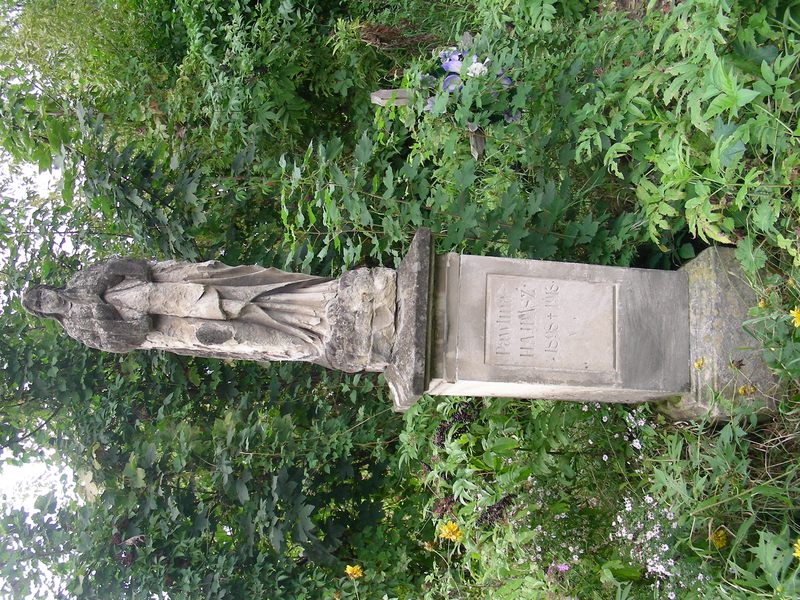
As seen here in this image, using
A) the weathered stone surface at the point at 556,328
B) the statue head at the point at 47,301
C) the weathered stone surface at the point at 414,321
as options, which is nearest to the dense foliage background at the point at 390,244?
the weathered stone surface at the point at 556,328

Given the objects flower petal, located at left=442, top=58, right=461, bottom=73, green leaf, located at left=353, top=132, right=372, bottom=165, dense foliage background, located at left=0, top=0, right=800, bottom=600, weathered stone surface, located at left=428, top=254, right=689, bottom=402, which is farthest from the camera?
flower petal, located at left=442, top=58, right=461, bottom=73

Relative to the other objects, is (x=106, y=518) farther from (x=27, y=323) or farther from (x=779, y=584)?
(x=779, y=584)

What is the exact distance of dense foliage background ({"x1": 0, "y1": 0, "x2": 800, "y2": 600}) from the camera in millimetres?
2961

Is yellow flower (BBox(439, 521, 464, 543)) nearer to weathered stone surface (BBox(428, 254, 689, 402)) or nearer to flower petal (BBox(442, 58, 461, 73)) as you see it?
weathered stone surface (BBox(428, 254, 689, 402))

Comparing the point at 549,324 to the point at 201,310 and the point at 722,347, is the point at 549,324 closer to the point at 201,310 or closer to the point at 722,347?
the point at 722,347

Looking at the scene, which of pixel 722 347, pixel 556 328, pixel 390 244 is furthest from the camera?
pixel 390 244

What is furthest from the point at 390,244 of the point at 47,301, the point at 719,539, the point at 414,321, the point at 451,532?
the point at 719,539

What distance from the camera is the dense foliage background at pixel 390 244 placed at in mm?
2961

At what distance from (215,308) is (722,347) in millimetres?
2537

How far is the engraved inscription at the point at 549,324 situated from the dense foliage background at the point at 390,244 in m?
0.45

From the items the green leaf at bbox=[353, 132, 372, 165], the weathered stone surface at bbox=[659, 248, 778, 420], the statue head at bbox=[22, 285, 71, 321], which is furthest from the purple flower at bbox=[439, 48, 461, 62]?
the statue head at bbox=[22, 285, 71, 321]

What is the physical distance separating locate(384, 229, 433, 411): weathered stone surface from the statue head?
179 cm

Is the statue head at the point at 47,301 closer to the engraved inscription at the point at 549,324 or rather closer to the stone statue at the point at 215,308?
the stone statue at the point at 215,308

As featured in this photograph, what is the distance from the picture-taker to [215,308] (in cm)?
347
